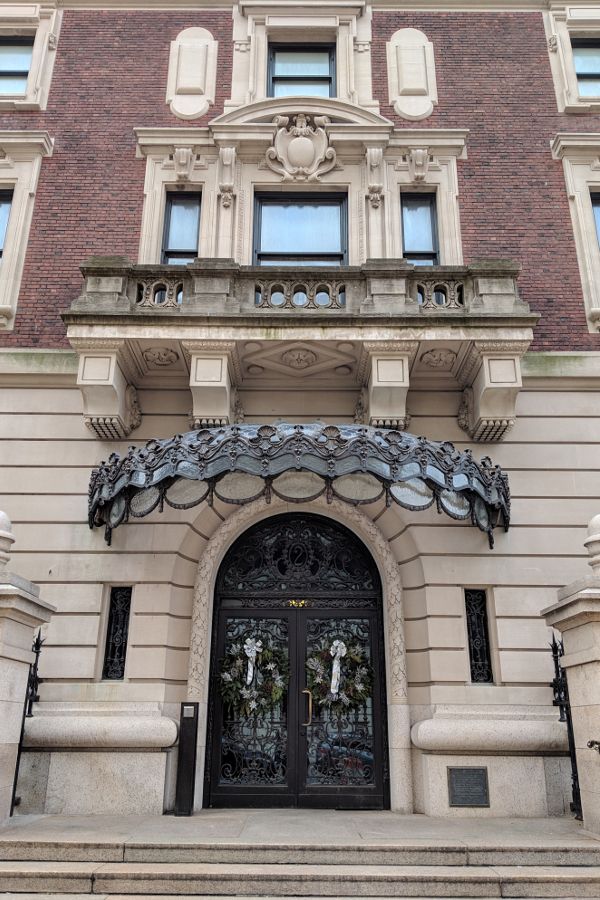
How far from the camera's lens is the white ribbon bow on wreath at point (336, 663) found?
10.3 metres

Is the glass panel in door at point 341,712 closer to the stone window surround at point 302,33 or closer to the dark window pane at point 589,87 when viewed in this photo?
the stone window surround at point 302,33

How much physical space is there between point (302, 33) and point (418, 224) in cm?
519

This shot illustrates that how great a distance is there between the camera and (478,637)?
10336mm

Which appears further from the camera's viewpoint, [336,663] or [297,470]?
[336,663]

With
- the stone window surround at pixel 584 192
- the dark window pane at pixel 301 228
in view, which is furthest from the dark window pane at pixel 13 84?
the stone window surround at pixel 584 192

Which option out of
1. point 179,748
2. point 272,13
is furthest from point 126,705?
point 272,13

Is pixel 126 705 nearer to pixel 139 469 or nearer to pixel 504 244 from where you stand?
pixel 139 469

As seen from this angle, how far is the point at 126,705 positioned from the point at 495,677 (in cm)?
532

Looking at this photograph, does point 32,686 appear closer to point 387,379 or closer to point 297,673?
point 297,673

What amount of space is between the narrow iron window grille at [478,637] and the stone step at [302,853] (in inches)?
130

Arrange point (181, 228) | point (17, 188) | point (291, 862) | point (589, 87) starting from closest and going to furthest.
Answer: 1. point (291, 862)
2. point (17, 188)
3. point (181, 228)
4. point (589, 87)

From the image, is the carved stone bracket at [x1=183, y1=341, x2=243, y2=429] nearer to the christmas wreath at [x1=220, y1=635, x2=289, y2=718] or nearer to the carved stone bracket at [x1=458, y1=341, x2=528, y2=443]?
the christmas wreath at [x1=220, y1=635, x2=289, y2=718]

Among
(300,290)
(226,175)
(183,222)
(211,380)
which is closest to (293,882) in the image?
(211,380)

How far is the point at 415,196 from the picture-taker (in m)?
13.2
